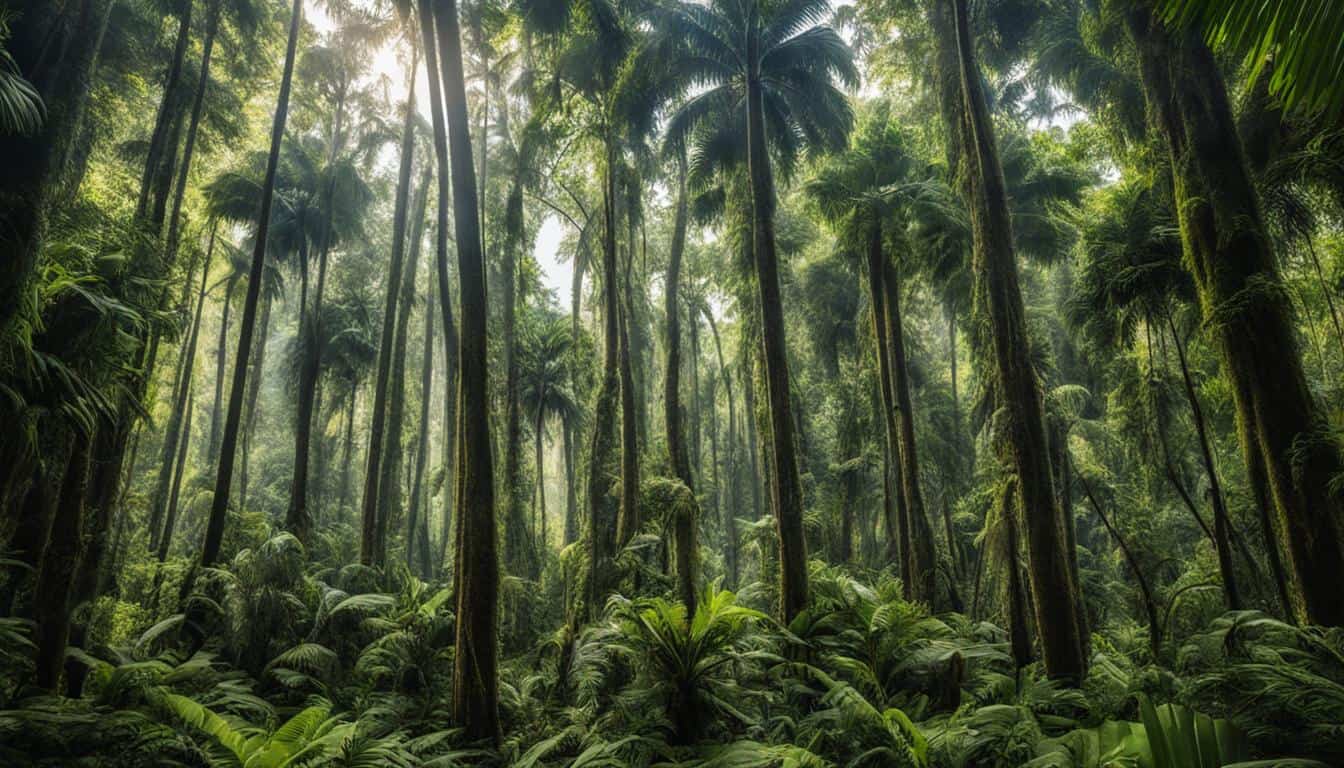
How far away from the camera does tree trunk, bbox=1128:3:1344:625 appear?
461 centimetres

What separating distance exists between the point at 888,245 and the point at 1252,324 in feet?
22.7

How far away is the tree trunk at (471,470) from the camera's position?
20.8 ft

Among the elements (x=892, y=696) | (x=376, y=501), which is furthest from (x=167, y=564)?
(x=892, y=696)

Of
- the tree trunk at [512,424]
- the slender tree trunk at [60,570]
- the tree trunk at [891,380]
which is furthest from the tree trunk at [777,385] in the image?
the slender tree trunk at [60,570]

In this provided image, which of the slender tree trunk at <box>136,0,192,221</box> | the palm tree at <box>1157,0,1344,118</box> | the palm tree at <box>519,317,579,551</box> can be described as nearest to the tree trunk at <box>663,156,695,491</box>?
the slender tree trunk at <box>136,0,192,221</box>

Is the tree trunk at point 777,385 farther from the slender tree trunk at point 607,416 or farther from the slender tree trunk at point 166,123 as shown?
the slender tree trunk at point 166,123

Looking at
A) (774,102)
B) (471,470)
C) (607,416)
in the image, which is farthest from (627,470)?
(774,102)

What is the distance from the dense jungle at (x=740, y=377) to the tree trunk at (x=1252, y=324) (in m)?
0.03

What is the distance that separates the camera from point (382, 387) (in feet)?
41.3

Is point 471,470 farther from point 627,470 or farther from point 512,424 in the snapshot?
point 512,424

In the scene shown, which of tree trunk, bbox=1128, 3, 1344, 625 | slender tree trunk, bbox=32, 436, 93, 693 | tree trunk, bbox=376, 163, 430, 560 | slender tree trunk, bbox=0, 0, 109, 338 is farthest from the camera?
tree trunk, bbox=376, 163, 430, 560

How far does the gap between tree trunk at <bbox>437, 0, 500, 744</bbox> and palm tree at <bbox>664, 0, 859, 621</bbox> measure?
3.93 meters

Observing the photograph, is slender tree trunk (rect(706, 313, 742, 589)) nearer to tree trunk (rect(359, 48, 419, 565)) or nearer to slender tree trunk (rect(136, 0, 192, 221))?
tree trunk (rect(359, 48, 419, 565))

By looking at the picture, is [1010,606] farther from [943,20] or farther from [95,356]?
[95,356]
